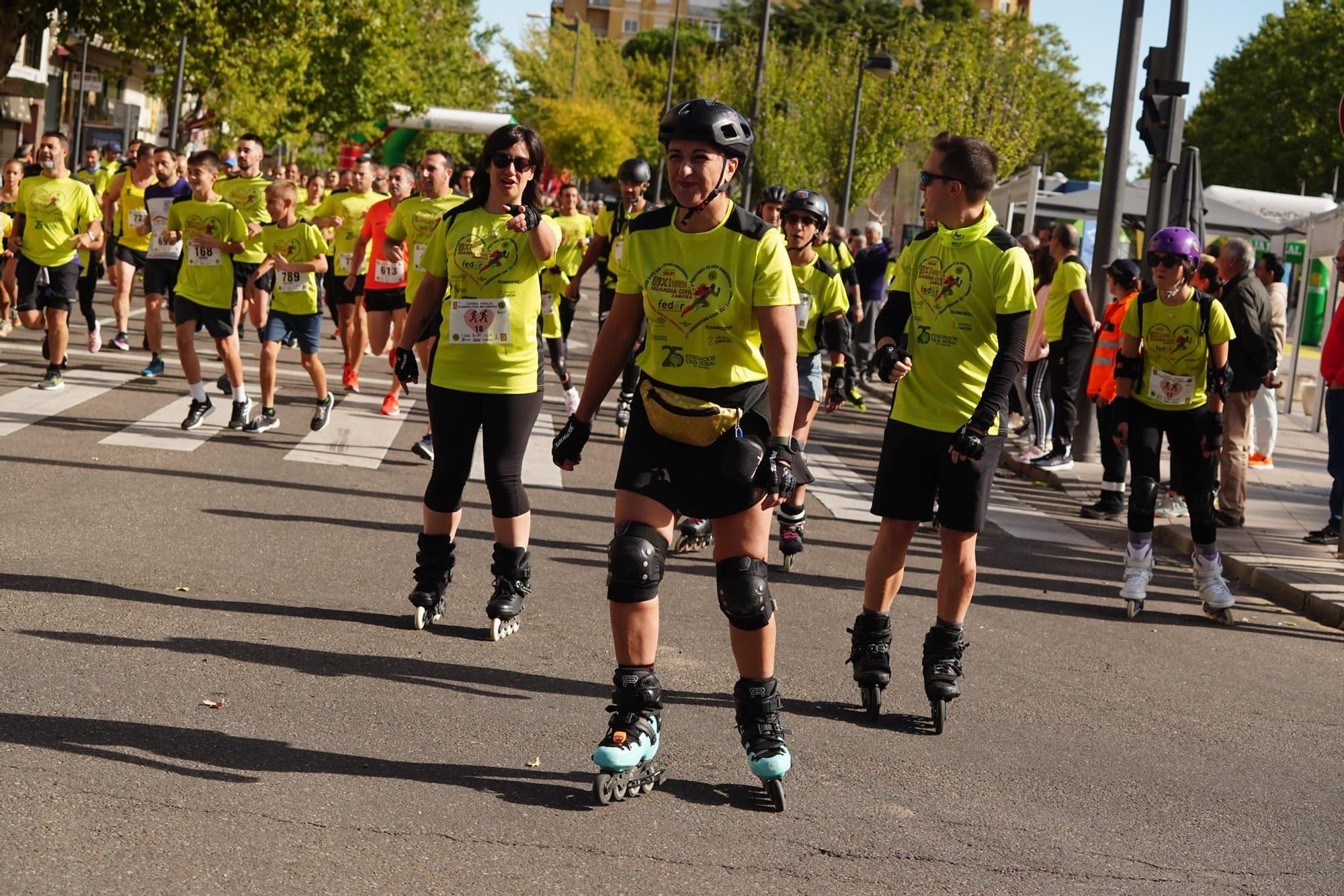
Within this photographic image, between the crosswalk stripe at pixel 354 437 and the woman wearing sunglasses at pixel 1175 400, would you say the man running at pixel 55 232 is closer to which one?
the crosswalk stripe at pixel 354 437

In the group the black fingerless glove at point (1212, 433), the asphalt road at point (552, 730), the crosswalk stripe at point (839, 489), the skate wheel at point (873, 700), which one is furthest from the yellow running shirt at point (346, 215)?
the skate wheel at point (873, 700)

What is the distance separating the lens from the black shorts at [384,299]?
13555 millimetres

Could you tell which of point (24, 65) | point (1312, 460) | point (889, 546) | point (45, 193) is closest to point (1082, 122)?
point (24, 65)

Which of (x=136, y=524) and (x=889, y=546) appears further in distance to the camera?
(x=136, y=524)

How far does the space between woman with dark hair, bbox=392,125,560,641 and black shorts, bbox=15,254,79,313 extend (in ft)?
24.8

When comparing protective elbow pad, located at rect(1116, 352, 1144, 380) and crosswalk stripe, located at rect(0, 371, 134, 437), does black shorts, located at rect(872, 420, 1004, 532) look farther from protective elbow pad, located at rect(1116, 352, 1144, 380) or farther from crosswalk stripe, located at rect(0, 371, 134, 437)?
crosswalk stripe, located at rect(0, 371, 134, 437)

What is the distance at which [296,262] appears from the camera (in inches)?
516

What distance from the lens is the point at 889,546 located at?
6188 mm

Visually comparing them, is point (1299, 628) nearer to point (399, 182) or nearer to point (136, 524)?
point (136, 524)

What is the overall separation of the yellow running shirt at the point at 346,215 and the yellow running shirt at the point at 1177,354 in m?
8.71

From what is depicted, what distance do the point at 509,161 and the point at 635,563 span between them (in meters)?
2.53

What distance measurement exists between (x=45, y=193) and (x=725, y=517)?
1069 cm

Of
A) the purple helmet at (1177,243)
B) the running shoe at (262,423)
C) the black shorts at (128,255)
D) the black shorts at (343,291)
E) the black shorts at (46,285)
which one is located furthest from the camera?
the black shorts at (128,255)

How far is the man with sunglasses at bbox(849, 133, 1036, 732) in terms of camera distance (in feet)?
19.8
